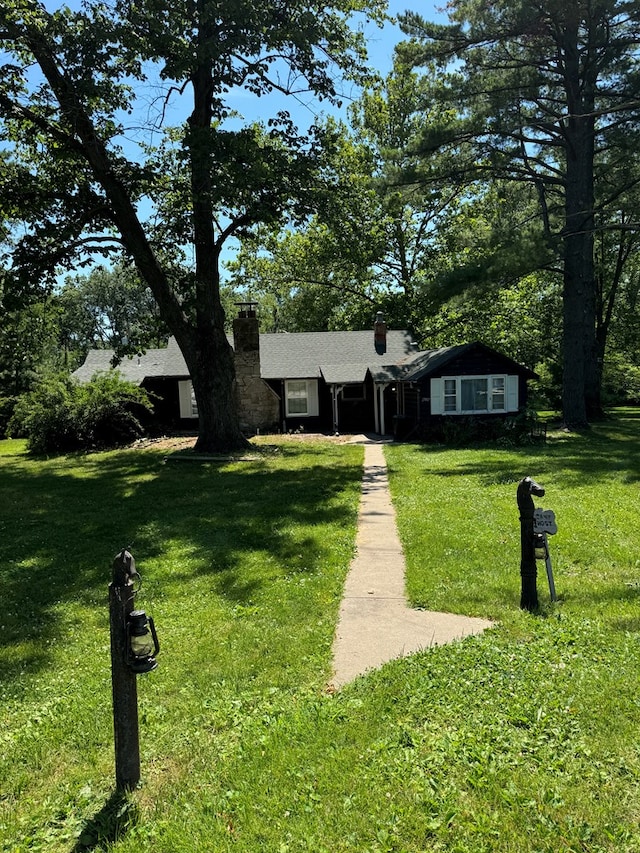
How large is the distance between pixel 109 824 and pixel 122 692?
58cm

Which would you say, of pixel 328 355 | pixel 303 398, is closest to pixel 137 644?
pixel 303 398

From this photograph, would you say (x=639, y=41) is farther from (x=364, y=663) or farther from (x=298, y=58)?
(x=364, y=663)

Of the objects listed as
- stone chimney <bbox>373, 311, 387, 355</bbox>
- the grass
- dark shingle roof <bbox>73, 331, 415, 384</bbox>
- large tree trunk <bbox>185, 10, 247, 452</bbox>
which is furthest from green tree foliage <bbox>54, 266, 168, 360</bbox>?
the grass

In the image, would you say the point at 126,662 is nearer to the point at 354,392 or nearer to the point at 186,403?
the point at 354,392

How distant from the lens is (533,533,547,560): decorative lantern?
5.14 metres

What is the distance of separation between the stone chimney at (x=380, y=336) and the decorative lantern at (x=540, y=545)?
22.6 meters

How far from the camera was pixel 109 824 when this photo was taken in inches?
113

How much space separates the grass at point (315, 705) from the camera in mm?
2805

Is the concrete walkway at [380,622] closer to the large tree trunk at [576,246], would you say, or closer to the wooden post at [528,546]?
the wooden post at [528,546]

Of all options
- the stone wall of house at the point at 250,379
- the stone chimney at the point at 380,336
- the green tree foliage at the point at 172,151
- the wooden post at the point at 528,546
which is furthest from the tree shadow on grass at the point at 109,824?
the stone chimney at the point at 380,336

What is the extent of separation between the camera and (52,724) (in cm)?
381

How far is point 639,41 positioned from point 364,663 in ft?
66.3

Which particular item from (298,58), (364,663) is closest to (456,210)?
(298,58)

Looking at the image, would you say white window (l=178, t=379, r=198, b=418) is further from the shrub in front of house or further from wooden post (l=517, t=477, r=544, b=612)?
wooden post (l=517, t=477, r=544, b=612)
